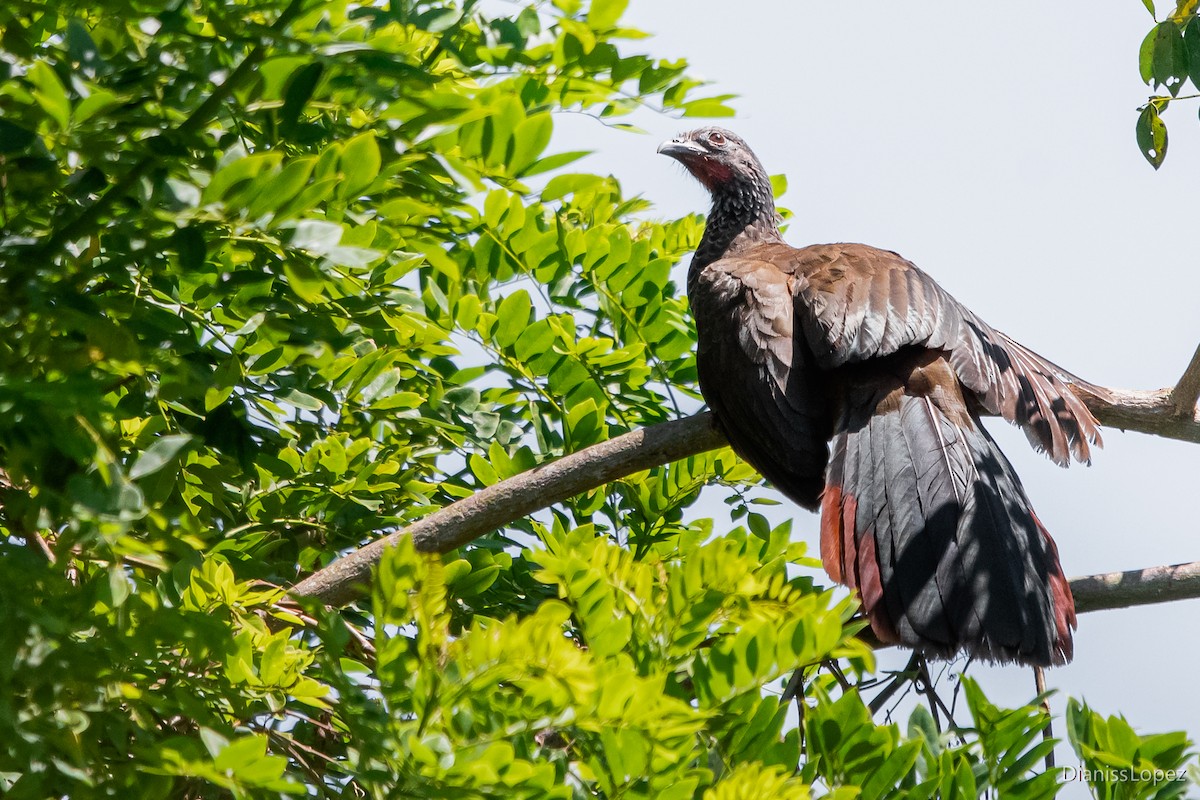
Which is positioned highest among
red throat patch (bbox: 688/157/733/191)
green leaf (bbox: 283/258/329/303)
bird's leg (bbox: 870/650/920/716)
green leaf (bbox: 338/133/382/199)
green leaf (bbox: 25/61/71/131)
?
red throat patch (bbox: 688/157/733/191)

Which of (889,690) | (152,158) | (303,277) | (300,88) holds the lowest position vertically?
(889,690)

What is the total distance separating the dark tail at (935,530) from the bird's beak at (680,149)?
2545 mm

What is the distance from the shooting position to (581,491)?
3234mm

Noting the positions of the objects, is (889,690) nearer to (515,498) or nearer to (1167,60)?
(515,498)

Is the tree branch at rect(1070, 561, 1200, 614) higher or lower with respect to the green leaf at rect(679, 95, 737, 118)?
lower

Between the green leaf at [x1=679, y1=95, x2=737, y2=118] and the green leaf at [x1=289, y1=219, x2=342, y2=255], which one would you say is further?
the green leaf at [x1=679, y1=95, x2=737, y2=118]

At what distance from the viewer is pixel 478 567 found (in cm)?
334

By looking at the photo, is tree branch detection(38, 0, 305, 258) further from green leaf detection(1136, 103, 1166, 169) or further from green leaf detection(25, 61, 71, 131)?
green leaf detection(1136, 103, 1166, 169)

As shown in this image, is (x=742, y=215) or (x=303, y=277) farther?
(x=742, y=215)

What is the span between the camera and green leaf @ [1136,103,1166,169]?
3.30 meters

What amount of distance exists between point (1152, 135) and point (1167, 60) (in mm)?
303

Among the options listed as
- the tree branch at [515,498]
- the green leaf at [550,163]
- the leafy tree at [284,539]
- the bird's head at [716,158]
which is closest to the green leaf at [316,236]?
the leafy tree at [284,539]

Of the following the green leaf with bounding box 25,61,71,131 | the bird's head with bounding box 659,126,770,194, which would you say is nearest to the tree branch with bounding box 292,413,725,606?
the green leaf with bounding box 25,61,71,131

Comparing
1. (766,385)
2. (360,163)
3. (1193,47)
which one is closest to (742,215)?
(766,385)
